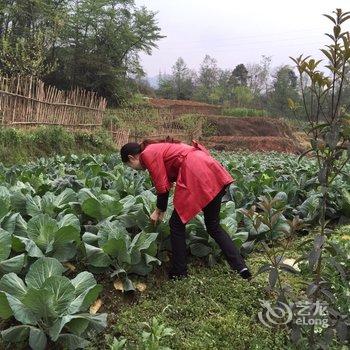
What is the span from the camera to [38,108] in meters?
14.7

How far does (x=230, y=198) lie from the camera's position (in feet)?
20.7

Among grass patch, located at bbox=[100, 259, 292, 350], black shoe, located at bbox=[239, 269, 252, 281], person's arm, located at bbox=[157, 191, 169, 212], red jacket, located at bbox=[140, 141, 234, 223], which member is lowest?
grass patch, located at bbox=[100, 259, 292, 350]

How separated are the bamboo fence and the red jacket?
9701mm

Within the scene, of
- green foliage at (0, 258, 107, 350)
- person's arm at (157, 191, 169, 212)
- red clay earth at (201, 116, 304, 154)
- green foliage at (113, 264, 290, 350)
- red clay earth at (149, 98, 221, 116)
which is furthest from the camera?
red clay earth at (149, 98, 221, 116)

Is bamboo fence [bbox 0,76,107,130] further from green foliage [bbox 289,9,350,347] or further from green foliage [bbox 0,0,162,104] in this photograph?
green foliage [bbox 0,0,162,104]

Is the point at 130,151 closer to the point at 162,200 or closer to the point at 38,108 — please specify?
the point at 162,200

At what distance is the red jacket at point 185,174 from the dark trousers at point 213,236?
114 mm

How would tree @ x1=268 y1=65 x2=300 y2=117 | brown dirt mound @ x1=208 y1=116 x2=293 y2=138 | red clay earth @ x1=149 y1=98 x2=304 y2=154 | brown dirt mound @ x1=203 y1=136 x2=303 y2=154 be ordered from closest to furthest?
brown dirt mound @ x1=203 y1=136 x2=303 y2=154 → red clay earth @ x1=149 y1=98 x2=304 y2=154 → brown dirt mound @ x1=208 y1=116 x2=293 y2=138 → tree @ x1=268 y1=65 x2=300 y2=117

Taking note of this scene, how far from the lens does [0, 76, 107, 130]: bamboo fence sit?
1323 cm

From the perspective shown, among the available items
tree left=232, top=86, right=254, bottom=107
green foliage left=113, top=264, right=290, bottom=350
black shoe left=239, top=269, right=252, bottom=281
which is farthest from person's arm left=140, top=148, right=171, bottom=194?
tree left=232, top=86, right=254, bottom=107

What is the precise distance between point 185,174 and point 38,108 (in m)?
11.5

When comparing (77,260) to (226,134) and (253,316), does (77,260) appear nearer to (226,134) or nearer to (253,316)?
(253,316)

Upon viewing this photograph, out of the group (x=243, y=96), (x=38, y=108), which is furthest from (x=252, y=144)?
(x=243, y=96)

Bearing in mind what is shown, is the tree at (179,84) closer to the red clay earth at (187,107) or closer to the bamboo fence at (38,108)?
the red clay earth at (187,107)
